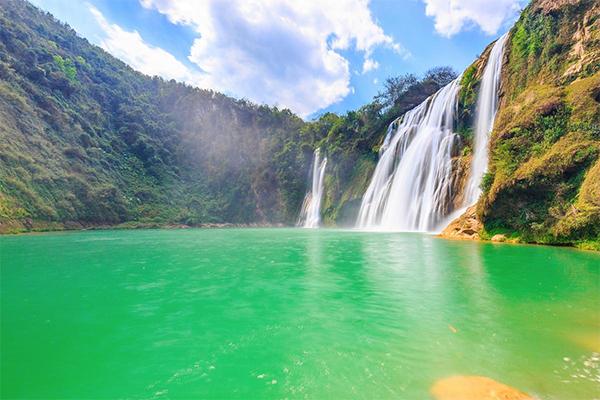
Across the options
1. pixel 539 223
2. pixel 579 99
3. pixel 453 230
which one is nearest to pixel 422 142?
pixel 453 230

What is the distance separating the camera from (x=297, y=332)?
468cm

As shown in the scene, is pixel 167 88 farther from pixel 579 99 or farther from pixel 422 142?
pixel 579 99

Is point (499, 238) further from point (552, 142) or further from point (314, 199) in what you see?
point (314, 199)

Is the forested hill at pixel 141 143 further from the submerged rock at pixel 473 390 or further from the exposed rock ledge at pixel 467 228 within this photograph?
the submerged rock at pixel 473 390

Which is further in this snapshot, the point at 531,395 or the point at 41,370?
the point at 41,370

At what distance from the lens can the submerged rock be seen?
2953 millimetres

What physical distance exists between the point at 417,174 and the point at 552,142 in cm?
1175

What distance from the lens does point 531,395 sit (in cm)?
298

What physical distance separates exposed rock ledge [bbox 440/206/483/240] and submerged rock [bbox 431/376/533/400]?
15.7 metres

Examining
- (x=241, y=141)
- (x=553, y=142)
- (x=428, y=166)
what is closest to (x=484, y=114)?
(x=428, y=166)

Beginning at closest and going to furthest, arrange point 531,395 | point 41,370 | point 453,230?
point 531,395 → point 41,370 → point 453,230

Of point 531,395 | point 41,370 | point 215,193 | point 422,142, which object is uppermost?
point 422,142

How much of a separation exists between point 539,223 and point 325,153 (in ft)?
114

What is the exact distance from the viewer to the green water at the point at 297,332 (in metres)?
3.23
